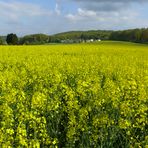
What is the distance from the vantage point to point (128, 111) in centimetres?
607

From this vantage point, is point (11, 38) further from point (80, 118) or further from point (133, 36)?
point (80, 118)

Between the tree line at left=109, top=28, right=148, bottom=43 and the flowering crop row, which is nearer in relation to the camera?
the flowering crop row

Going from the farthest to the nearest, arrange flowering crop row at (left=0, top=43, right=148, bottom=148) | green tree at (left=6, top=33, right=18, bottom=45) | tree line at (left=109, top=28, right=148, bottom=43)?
tree line at (left=109, top=28, right=148, bottom=43)
green tree at (left=6, top=33, right=18, bottom=45)
flowering crop row at (left=0, top=43, right=148, bottom=148)

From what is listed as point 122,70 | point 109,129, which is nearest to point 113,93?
point 109,129

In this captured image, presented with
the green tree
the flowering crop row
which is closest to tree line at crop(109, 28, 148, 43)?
the green tree

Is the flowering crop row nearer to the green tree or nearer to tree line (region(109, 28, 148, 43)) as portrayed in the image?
the green tree

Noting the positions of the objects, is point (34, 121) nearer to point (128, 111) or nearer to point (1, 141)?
point (1, 141)

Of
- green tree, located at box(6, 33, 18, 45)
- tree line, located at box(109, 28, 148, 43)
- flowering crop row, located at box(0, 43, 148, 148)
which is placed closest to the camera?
Result: flowering crop row, located at box(0, 43, 148, 148)

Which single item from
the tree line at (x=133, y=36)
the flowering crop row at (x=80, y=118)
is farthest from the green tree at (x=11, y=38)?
the flowering crop row at (x=80, y=118)

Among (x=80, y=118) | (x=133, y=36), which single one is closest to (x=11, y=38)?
(x=133, y=36)

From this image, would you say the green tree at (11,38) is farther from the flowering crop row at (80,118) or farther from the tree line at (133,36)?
the flowering crop row at (80,118)

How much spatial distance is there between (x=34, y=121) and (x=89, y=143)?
3.68 ft

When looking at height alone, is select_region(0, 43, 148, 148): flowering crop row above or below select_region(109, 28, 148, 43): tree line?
above

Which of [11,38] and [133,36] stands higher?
[11,38]
